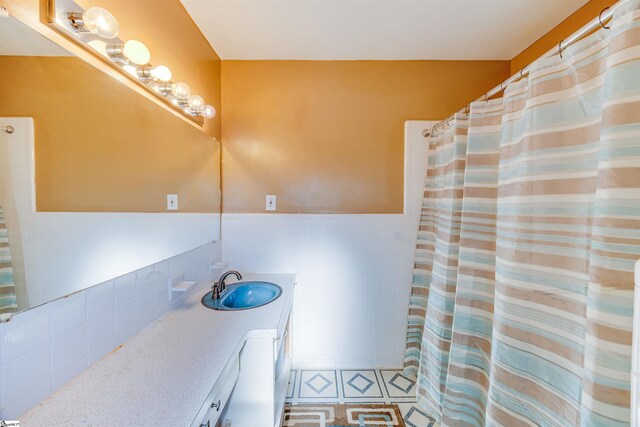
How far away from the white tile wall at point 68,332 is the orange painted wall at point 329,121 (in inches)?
39.4

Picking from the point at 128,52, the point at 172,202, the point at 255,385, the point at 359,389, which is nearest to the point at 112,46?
the point at 128,52

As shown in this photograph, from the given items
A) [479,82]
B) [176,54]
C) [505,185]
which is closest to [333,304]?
[505,185]

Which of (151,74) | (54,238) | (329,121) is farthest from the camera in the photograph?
(329,121)

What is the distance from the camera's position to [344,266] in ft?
6.50

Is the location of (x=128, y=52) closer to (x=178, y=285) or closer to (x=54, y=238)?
(x=54, y=238)

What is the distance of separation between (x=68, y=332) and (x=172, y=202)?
73 centimetres

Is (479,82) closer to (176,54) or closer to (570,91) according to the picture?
(570,91)

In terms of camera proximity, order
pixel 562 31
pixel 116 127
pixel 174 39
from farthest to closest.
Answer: pixel 562 31
pixel 174 39
pixel 116 127

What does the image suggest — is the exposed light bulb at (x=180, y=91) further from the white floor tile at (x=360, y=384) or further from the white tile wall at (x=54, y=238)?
the white floor tile at (x=360, y=384)

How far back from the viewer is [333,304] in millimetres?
1999

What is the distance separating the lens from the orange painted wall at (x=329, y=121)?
1957 mm

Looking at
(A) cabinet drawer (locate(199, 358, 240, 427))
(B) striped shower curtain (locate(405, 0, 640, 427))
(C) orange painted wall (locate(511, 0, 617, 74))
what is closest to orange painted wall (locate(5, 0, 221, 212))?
(A) cabinet drawer (locate(199, 358, 240, 427))

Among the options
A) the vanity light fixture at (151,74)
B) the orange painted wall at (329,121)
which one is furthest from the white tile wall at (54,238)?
the orange painted wall at (329,121)

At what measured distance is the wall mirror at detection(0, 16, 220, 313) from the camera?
67cm
